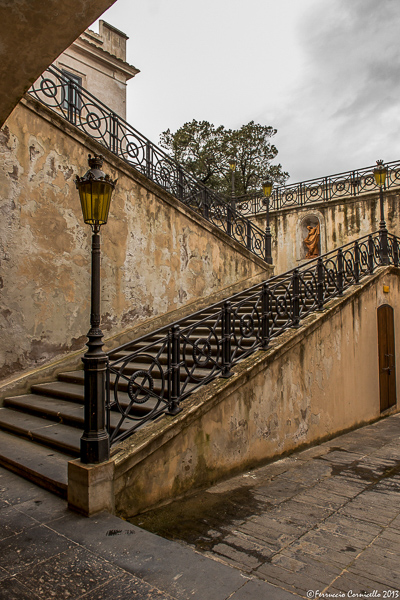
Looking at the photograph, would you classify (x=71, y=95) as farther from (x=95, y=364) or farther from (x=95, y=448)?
(x=95, y=448)

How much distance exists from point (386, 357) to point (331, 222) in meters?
9.53

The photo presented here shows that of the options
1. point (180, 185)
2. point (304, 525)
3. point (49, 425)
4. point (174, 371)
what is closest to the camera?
point (304, 525)

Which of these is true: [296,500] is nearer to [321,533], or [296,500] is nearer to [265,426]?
[321,533]

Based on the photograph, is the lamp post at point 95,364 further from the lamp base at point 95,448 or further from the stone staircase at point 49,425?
the stone staircase at point 49,425

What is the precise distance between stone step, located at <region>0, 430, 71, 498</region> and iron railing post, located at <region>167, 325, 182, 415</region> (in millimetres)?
1283

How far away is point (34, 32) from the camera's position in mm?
2898

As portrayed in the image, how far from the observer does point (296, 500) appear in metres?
4.40

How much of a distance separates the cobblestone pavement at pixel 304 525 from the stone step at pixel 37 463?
896 mm

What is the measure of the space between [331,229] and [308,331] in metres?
12.4

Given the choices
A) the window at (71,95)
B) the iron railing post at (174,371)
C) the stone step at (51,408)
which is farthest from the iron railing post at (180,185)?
the iron railing post at (174,371)

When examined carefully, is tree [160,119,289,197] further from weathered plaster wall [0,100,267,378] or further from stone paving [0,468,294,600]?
stone paving [0,468,294,600]

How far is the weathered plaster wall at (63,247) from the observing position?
6567mm

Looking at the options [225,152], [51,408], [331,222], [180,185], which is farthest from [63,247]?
[225,152]

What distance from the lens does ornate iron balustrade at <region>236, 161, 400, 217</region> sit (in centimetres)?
1686
